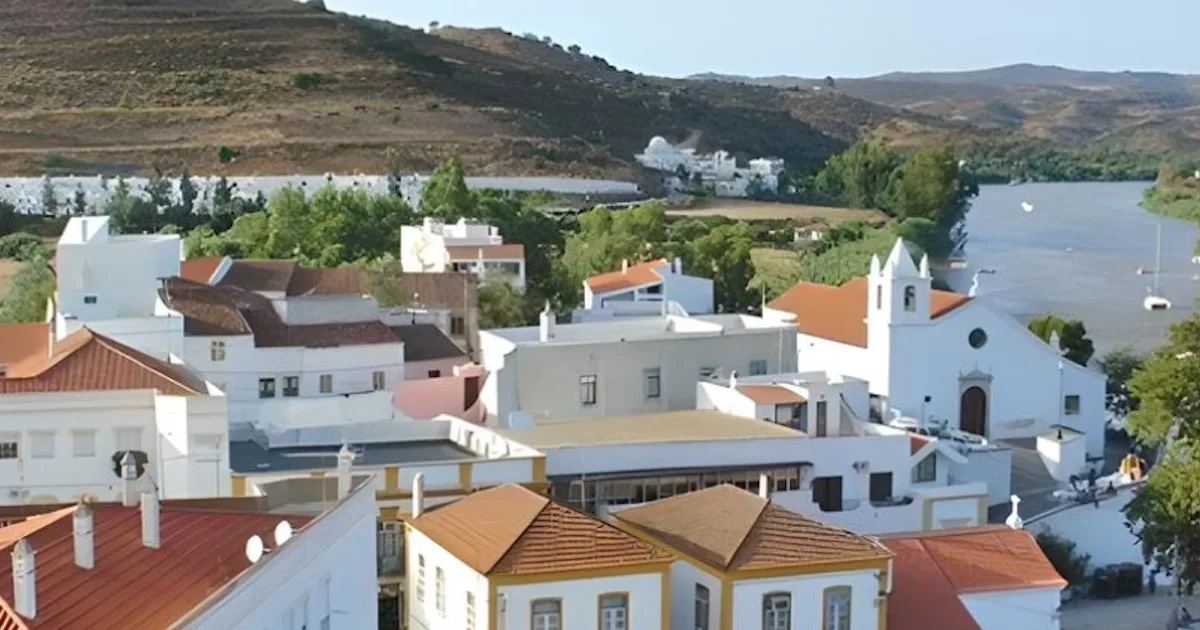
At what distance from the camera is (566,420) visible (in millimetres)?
19453

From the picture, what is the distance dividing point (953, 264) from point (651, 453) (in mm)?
37582

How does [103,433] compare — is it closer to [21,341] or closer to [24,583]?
[21,341]

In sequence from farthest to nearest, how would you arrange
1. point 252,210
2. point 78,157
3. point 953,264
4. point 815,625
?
point 78,157
point 953,264
point 252,210
point 815,625

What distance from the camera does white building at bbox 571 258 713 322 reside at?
89.1 ft

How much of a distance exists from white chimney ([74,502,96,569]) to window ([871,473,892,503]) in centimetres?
1087

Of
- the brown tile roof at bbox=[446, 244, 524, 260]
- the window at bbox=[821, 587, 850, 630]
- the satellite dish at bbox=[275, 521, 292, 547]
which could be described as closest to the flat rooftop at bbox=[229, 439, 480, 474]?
the window at bbox=[821, 587, 850, 630]

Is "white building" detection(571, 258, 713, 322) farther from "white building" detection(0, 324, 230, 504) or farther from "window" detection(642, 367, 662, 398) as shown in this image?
"white building" detection(0, 324, 230, 504)

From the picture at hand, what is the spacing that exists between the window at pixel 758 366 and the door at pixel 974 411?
3775 mm

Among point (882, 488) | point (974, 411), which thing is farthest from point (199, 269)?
point (882, 488)

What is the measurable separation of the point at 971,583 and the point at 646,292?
568 inches

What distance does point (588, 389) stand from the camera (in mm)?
20422

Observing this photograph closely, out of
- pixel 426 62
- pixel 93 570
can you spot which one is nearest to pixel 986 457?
pixel 93 570

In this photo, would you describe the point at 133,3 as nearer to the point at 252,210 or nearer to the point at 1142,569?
the point at 252,210

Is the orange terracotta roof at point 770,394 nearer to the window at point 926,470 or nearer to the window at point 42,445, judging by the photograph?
the window at point 926,470
